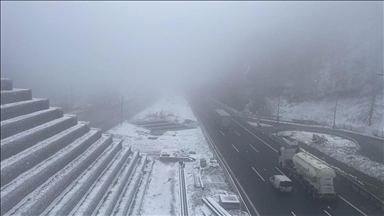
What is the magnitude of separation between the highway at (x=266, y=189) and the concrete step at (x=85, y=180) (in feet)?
43.1

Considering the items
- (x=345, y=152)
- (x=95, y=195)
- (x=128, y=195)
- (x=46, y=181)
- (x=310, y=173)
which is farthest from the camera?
(x=345, y=152)

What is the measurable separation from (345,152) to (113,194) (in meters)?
31.7

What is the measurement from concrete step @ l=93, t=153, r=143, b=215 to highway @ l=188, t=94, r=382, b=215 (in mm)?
11579

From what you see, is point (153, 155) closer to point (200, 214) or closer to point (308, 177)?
point (200, 214)

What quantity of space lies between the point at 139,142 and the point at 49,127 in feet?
74.5

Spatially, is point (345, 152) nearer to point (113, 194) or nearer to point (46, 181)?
point (113, 194)

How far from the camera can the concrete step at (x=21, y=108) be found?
17.6 metres

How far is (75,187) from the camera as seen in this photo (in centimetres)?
1878

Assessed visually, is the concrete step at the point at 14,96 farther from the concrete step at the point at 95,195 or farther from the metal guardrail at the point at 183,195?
the metal guardrail at the point at 183,195

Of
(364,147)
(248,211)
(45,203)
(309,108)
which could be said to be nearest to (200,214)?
(248,211)

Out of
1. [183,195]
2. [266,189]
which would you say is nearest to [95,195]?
[183,195]

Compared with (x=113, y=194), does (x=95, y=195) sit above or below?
above

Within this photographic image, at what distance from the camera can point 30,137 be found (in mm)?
18281

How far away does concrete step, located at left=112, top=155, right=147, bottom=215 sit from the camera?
20.1 m
